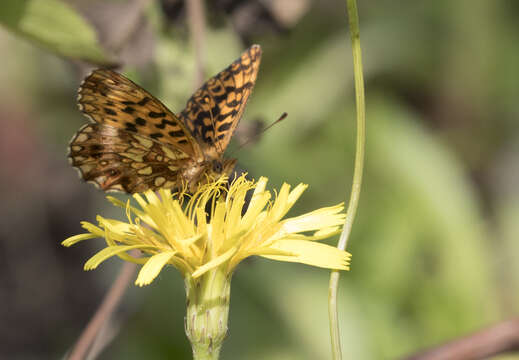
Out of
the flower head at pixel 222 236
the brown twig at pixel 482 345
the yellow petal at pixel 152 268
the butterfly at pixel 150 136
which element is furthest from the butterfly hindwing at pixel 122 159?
the brown twig at pixel 482 345

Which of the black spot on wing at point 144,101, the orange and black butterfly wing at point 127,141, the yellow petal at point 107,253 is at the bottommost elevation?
the yellow petal at point 107,253

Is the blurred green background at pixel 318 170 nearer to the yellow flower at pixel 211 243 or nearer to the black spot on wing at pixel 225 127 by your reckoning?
the black spot on wing at pixel 225 127

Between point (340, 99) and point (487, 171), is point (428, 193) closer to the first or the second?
point (340, 99)

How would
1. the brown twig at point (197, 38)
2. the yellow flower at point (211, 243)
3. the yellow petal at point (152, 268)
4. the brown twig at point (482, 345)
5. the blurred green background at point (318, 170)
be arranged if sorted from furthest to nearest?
1. the blurred green background at point (318, 170)
2. the brown twig at point (197, 38)
3. the brown twig at point (482, 345)
4. the yellow flower at point (211, 243)
5. the yellow petal at point (152, 268)

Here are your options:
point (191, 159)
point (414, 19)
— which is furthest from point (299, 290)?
point (414, 19)

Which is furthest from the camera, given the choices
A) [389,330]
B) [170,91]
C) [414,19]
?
[414,19]

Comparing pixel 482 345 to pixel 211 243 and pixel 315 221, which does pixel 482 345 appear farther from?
pixel 211 243
